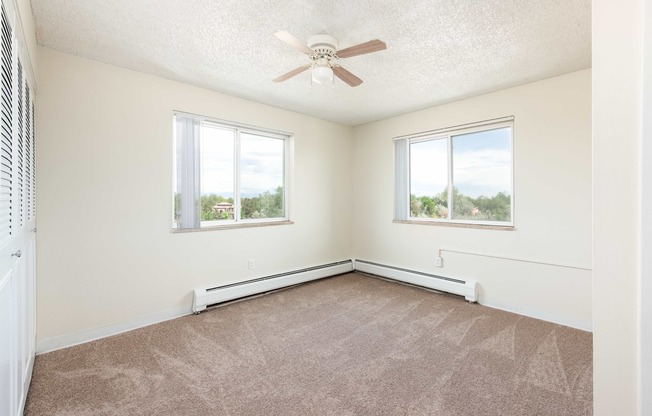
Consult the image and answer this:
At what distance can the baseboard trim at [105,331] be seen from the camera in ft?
8.17

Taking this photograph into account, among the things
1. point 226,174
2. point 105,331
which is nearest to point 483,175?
point 226,174

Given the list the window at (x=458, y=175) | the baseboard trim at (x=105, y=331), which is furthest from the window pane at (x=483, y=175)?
the baseboard trim at (x=105, y=331)

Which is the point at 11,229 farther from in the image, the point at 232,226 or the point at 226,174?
the point at 226,174

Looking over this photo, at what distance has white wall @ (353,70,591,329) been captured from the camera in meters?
2.97

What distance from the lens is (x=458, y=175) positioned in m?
4.02

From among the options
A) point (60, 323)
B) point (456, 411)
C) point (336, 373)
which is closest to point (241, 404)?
point (336, 373)

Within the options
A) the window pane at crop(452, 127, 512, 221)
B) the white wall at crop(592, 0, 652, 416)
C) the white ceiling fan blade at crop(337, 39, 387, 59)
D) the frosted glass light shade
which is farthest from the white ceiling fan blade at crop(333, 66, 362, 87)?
the window pane at crop(452, 127, 512, 221)

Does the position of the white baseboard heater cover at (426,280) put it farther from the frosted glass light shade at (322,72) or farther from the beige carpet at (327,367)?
the frosted glass light shade at (322,72)

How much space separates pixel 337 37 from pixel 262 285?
9.74ft

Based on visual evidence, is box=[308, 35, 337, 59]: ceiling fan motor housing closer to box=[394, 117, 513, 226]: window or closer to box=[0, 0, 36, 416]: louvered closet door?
box=[0, 0, 36, 416]: louvered closet door

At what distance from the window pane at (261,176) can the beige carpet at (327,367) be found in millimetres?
1428

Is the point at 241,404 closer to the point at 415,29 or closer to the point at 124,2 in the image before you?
the point at 124,2

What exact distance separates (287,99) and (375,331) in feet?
9.65

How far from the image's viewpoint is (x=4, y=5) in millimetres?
1275
